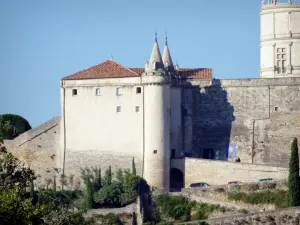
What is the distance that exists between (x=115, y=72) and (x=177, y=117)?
4725 millimetres

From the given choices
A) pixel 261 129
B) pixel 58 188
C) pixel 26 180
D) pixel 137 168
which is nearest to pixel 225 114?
pixel 261 129

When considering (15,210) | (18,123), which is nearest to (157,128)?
(18,123)

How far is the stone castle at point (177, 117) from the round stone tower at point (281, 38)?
0.06 metres

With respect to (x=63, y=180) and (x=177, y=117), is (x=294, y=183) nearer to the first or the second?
(x=177, y=117)

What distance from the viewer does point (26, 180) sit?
39406 mm

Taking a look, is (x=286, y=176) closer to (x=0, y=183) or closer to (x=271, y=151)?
(x=271, y=151)

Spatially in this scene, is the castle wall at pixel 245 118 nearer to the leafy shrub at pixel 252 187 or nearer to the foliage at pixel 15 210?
the leafy shrub at pixel 252 187

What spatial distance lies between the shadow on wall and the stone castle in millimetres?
63

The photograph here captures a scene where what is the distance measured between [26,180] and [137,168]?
2631 cm

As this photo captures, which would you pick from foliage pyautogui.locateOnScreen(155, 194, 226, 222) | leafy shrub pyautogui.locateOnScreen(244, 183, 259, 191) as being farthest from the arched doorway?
leafy shrub pyautogui.locateOnScreen(244, 183, 259, 191)

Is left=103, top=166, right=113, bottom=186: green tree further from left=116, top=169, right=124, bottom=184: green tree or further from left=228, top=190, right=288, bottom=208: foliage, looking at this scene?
left=228, top=190, right=288, bottom=208: foliage


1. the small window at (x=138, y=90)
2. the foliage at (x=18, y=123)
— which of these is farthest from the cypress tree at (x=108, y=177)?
the foliage at (x=18, y=123)

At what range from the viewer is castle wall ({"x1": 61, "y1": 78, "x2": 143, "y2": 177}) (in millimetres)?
66000

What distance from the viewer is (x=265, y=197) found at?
56375 millimetres
